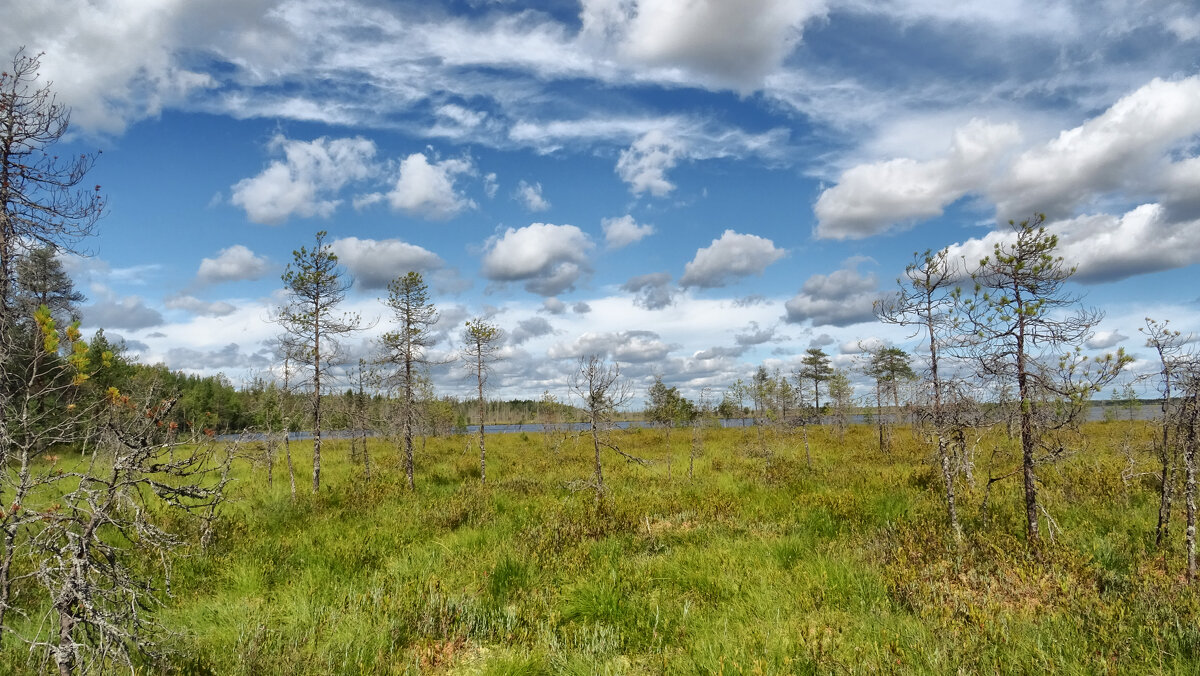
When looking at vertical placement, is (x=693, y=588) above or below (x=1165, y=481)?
below

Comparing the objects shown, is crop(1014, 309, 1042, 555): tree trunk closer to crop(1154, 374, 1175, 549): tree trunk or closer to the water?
crop(1154, 374, 1175, 549): tree trunk

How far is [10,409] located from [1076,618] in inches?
422

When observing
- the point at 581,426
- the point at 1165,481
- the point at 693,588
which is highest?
the point at 1165,481

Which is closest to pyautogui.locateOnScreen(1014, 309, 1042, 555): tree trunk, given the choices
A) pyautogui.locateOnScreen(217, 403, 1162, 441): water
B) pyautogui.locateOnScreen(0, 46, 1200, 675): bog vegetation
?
pyautogui.locateOnScreen(0, 46, 1200, 675): bog vegetation

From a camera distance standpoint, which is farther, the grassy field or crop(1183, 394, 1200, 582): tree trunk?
crop(1183, 394, 1200, 582): tree trunk

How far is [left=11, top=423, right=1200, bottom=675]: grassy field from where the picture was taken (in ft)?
16.8

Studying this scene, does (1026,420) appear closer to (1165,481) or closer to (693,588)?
(1165,481)

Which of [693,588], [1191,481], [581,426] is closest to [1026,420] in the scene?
[1191,481]

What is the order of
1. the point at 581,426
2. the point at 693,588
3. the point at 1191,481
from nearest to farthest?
1. the point at 1191,481
2. the point at 693,588
3. the point at 581,426

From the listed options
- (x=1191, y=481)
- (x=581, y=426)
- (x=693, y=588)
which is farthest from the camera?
(x=581, y=426)

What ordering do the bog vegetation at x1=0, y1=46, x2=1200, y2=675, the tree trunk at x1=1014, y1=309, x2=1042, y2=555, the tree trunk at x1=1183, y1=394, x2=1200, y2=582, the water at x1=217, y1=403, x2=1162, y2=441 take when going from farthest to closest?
1. the water at x1=217, y1=403, x2=1162, y2=441
2. the tree trunk at x1=1014, y1=309, x2=1042, y2=555
3. the tree trunk at x1=1183, y1=394, x2=1200, y2=582
4. the bog vegetation at x1=0, y1=46, x2=1200, y2=675

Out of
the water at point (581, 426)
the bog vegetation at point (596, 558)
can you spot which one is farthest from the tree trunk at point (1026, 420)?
the water at point (581, 426)

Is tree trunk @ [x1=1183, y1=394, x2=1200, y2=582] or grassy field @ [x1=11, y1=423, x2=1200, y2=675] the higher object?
tree trunk @ [x1=1183, y1=394, x2=1200, y2=582]

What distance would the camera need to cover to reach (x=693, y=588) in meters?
7.39
